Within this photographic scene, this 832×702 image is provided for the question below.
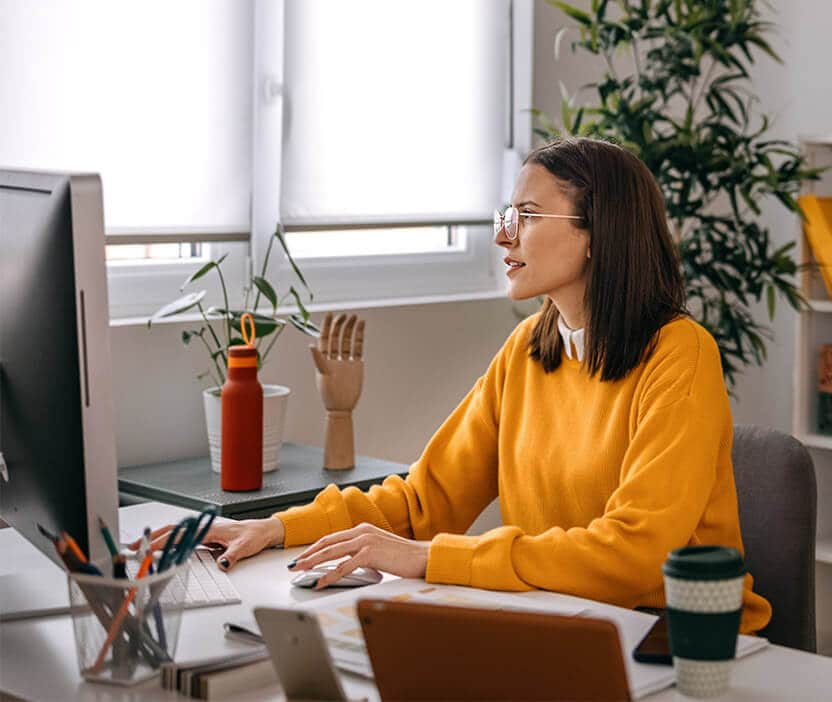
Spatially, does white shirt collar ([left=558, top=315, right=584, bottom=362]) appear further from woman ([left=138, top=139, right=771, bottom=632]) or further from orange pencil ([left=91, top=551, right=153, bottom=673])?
orange pencil ([left=91, top=551, right=153, bottom=673])

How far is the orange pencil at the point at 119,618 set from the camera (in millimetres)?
1220

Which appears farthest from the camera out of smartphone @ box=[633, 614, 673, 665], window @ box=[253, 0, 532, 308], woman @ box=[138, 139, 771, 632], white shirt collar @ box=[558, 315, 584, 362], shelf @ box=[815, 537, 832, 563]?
shelf @ box=[815, 537, 832, 563]

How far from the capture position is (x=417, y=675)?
1.06 meters

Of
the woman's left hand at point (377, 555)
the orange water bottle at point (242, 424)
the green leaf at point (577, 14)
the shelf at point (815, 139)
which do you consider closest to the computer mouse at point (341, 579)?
the woman's left hand at point (377, 555)

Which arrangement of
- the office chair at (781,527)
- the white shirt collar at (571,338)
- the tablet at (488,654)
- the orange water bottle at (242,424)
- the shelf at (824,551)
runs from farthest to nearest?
the shelf at (824,551) < the orange water bottle at (242,424) < the white shirt collar at (571,338) < the office chair at (781,527) < the tablet at (488,654)

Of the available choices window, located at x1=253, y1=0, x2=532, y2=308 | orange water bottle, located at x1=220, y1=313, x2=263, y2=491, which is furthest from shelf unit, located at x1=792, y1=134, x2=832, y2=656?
orange water bottle, located at x1=220, y1=313, x2=263, y2=491

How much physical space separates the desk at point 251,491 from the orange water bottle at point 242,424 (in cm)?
3

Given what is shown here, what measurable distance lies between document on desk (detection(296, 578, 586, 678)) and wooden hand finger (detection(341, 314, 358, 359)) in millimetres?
955

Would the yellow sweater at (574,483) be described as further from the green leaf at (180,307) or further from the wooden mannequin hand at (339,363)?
the green leaf at (180,307)

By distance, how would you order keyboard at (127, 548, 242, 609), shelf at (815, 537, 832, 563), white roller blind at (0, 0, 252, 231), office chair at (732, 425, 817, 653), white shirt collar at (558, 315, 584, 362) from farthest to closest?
shelf at (815, 537, 832, 563), white roller blind at (0, 0, 252, 231), white shirt collar at (558, 315, 584, 362), office chair at (732, 425, 817, 653), keyboard at (127, 548, 242, 609)

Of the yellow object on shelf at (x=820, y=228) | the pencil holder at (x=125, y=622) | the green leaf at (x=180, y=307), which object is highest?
the yellow object on shelf at (x=820, y=228)

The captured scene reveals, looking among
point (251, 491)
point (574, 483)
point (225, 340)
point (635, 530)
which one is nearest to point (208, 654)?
point (635, 530)

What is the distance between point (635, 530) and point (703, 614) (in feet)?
1.48

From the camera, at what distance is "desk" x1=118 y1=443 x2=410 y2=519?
88.0 inches
